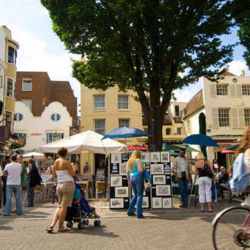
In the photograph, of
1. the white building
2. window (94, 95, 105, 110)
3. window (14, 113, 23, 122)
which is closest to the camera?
window (94, 95, 105, 110)

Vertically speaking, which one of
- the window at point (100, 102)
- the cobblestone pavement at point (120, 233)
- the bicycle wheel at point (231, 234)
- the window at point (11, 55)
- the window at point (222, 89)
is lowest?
the cobblestone pavement at point (120, 233)

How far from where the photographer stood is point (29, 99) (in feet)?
170

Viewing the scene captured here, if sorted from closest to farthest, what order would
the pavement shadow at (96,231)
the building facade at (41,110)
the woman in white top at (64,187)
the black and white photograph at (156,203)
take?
1. the pavement shadow at (96,231)
2. the woman in white top at (64,187)
3. the black and white photograph at (156,203)
4. the building facade at (41,110)

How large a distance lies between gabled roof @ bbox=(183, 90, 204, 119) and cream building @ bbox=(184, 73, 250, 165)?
1015 mm

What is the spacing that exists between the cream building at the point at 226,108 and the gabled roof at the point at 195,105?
1.01 meters

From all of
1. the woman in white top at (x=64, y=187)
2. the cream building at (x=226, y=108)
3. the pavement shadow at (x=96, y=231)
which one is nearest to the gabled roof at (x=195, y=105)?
the cream building at (x=226, y=108)

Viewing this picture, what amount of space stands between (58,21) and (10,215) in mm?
7609

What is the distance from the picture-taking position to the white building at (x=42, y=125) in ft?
147

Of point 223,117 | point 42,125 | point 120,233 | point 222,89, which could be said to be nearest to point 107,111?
point 42,125

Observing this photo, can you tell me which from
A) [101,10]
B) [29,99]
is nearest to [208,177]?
[101,10]

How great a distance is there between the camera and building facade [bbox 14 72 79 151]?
1777 inches

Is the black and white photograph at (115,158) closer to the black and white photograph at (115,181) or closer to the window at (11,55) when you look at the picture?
the black and white photograph at (115,181)

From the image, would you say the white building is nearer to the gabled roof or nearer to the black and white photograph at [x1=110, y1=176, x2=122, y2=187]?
the gabled roof

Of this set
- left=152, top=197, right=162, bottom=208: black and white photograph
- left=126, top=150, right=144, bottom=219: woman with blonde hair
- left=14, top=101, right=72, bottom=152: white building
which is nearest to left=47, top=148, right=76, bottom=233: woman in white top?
left=126, top=150, right=144, bottom=219: woman with blonde hair
